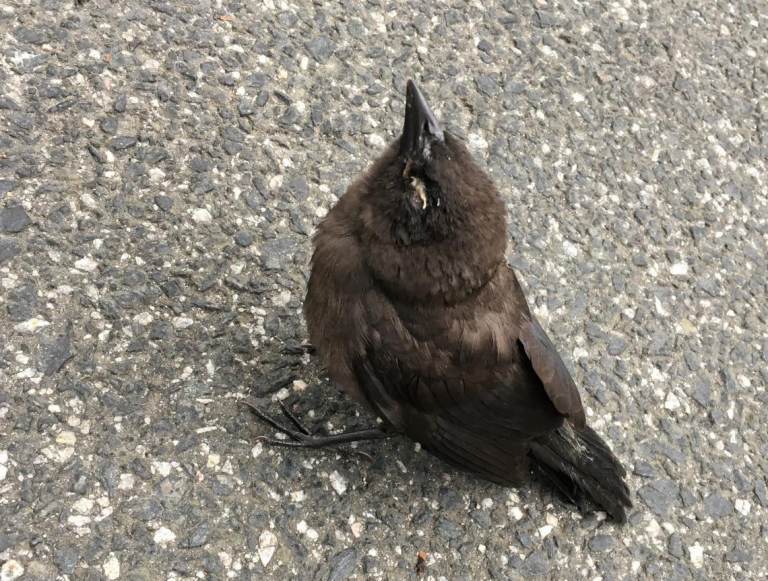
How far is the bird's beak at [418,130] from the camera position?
113 inches

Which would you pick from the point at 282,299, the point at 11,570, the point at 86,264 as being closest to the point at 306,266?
the point at 282,299

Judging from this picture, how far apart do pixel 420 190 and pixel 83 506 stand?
65.8 inches

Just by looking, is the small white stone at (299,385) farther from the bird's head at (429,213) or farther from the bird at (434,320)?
the bird's head at (429,213)

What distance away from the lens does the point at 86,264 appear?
140 inches

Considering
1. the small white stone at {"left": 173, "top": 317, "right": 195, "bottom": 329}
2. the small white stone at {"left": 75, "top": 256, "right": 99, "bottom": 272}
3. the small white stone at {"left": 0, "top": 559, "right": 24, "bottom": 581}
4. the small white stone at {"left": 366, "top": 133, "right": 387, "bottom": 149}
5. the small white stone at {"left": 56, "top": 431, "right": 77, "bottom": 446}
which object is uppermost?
the small white stone at {"left": 366, "top": 133, "right": 387, "bottom": 149}

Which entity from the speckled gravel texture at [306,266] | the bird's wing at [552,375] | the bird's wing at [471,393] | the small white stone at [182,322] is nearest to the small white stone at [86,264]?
the speckled gravel texture at [306,266]

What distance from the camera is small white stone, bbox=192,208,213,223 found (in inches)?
152

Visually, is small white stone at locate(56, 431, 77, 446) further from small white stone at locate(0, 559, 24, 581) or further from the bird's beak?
the bird's beak

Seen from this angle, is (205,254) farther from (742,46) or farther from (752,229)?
(742,46)

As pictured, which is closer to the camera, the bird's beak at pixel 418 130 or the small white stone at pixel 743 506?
the bird's beak at pixel 418 130

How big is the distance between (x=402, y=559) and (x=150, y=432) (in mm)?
1111

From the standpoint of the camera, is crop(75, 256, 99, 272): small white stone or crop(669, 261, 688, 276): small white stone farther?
crop(669, 261, 688, 276): small white stone

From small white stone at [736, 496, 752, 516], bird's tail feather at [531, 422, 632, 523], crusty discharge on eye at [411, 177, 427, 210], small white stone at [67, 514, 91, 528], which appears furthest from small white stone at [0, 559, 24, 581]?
small white stone at [736, 496, 752, 516]

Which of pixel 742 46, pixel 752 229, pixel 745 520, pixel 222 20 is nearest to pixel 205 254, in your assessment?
pixel 222 20
